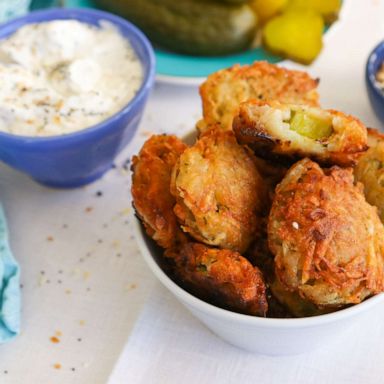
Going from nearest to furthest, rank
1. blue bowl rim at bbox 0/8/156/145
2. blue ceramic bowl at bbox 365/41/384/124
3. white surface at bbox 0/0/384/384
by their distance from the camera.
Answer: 1. white surface at bbox 0/0/384/384
2. blue bowl rim at bbox 0/8/156/145
3. blue ceramic bowl at bbox 365/41/384/124

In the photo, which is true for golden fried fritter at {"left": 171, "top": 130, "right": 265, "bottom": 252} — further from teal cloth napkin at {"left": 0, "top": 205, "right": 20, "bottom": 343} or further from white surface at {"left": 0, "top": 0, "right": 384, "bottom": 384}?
teal cloth napkin at {"left": 0, "top": 205, "right": 20, "bottom": 343}

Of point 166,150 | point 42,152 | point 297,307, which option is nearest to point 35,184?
point 42,152

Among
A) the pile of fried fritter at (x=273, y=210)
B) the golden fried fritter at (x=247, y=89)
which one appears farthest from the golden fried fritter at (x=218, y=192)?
the golden fried fritter at (x=247, y=89)

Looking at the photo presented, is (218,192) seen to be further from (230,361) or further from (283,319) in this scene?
(230,361)

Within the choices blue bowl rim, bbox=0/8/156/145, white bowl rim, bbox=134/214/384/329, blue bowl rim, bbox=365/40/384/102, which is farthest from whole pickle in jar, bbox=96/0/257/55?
white bowl rim, bbox=134/214/384/329

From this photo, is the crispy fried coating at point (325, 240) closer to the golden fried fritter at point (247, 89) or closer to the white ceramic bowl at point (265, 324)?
the white ceramic bowl at point (265, 324)


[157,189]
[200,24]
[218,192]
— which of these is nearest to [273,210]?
[218,192]

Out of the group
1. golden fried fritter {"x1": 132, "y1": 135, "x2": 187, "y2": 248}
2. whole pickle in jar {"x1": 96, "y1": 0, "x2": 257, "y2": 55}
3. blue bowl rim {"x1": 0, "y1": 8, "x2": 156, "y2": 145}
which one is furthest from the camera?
whole pickle in jar {"x1": 96, "y1": 0, "x2": 257, "y2": 55}
